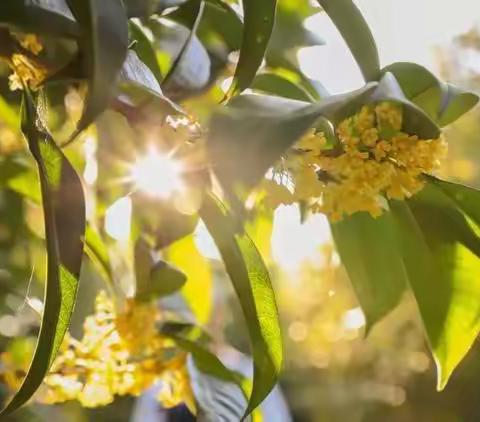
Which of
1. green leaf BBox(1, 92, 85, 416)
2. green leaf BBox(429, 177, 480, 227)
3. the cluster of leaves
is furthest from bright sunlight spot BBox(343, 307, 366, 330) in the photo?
green leaf BBox(1, 92, 85, 416)

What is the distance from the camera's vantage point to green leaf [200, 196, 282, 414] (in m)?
0.42

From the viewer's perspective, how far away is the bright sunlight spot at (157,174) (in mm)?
405

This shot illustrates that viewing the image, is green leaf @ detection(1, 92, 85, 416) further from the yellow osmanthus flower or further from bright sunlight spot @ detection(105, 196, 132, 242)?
bright sunlight spot @ detection(105, 196, 132, 242)

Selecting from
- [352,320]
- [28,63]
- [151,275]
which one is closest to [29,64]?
[28,63]

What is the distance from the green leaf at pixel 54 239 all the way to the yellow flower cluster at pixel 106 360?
17cm

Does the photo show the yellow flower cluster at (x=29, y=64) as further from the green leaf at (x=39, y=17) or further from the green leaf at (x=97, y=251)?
→ the green leaf at (x=97, y=251)

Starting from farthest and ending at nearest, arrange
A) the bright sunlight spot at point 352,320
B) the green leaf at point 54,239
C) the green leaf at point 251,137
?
1. the bright sunlight spot at point 352,320
2. the green leaf at point 54,239
3. the green leaf at point 251,137

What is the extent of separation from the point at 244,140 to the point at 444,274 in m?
0.24

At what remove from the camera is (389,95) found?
13.7 inches

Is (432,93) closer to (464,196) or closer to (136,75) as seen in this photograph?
(464,196)

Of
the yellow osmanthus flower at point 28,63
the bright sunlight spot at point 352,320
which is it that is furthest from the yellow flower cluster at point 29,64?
the bright sunlight spot at point 352,320

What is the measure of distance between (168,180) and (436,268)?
0.55 ft

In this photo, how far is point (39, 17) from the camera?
1.08 feet

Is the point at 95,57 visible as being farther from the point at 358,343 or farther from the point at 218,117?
the point at 358,343
